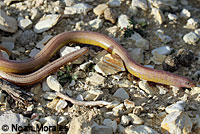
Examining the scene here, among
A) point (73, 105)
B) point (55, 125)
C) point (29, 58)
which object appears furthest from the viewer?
point (29, 58)

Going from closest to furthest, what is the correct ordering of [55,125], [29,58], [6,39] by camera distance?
1. [55,125]
2. [29,58]
3. [6,39]

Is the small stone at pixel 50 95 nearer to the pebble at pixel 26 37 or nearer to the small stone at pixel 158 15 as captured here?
the pebble at pixel 26 37

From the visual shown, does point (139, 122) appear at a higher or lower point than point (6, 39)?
lower

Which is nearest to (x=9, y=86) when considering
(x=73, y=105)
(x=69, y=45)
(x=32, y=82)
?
(x=32, y=82)

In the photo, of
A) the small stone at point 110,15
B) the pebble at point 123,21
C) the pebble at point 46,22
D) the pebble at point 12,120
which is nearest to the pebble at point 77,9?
the pebble at point 46,22

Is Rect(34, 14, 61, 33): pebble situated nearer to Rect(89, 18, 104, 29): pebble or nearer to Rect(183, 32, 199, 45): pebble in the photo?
Rect(89, 18, 104, 29): pebble

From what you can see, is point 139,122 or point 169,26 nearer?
point 139,122

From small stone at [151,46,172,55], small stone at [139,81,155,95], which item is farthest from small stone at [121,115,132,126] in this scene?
small stone at [151,46,172,55]

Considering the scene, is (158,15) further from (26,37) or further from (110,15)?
(26,37)

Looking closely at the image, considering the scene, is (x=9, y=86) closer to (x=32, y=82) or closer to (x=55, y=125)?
(x=32, y=82)
